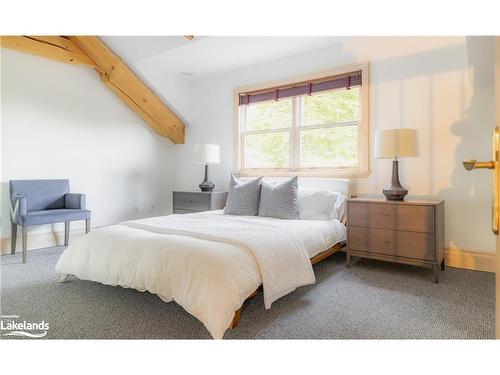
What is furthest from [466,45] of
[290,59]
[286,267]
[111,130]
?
[111,130]

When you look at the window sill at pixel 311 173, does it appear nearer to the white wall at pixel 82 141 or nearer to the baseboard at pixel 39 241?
the white wall at pixel 82 141

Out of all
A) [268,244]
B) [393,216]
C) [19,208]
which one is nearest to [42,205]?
[19,208]

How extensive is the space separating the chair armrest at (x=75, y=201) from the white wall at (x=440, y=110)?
3.21m

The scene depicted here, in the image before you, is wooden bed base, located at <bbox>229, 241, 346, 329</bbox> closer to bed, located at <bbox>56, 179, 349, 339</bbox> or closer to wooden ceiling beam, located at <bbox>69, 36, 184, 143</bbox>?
bed, located at <bbox>56, 179, 349, 339</bbox>

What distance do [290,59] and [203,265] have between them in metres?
3.13

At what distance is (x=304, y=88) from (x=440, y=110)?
5.00ft

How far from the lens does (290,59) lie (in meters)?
3.83

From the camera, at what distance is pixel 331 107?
3.62 m

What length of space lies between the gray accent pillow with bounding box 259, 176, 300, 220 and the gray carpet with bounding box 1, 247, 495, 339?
2.12ft

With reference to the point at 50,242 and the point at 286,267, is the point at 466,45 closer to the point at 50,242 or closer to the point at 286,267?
the point at 286,267

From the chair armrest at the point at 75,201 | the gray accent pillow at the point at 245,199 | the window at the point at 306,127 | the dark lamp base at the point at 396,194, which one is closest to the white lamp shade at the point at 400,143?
the dark lamp base at the point at 396,194

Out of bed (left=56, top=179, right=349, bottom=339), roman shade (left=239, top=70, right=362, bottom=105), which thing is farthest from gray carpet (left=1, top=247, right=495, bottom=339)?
roman shade (left=239, top=70, right=362, bottom=105)

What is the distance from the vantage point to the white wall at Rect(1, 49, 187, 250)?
3.40m

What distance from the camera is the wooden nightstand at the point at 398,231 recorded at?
246cm
